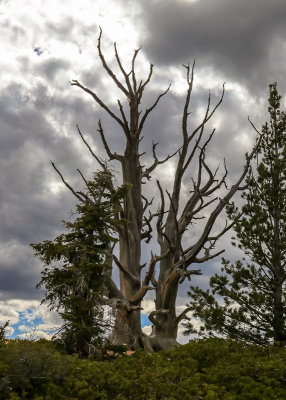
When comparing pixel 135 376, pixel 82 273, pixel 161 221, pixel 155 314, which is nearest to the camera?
pixel 135 376

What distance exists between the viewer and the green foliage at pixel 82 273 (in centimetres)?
1170

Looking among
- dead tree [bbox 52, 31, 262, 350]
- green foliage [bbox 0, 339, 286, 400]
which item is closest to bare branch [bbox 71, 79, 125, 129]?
dead tree [bbox 52, 31, 262, 350]

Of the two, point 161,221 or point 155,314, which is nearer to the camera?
point 155,314

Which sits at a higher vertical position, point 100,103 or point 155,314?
point 100,103

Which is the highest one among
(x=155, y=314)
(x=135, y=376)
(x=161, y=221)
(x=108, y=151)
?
(x=108, y=151)

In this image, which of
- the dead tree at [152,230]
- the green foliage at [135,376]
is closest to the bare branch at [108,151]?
the dead tree at [152,230]

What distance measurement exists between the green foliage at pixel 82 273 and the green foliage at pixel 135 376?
7.81ft

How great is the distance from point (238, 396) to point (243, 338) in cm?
565

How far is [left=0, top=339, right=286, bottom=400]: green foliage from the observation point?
6.15m

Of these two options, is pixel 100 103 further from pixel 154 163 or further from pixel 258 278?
pixel 258 278

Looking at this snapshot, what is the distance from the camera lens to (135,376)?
302 inches

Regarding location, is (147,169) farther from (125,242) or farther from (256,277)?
(256,277)

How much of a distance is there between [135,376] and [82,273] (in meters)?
4.76

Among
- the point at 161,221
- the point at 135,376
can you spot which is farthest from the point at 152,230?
the point at 135,376
